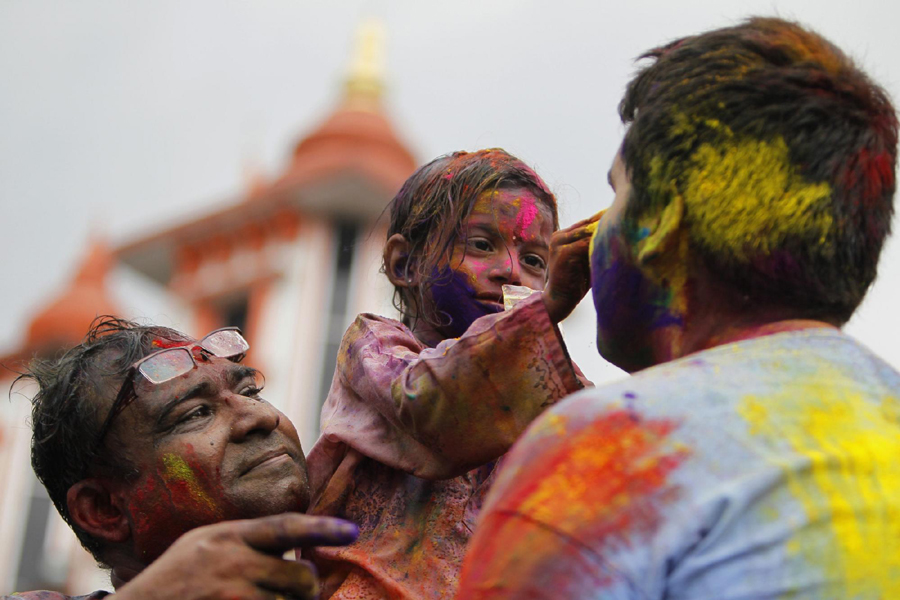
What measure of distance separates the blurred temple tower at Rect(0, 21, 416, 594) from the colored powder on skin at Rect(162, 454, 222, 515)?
77.1ft

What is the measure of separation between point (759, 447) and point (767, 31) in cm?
70

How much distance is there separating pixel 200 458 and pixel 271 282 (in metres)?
25.5

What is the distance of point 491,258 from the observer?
2988 mm

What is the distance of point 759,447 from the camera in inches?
65.9

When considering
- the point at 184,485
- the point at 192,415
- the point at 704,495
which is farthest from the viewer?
the point at 192,415

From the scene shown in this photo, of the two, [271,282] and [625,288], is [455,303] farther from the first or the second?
[271,282]

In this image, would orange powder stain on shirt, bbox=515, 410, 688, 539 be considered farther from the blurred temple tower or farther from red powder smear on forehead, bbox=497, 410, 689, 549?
the blurred temple tower

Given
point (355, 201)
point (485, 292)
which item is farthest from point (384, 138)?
point (485, 292)

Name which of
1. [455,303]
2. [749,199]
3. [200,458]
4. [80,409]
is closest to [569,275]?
[749,199]

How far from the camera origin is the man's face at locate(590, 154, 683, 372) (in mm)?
2018

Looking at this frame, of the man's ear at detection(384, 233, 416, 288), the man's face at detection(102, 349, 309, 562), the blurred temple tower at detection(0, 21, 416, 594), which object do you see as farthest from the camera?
the blurred temple tower at detection(0, 21, 416, 594)

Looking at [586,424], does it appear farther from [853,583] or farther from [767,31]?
[767,31]

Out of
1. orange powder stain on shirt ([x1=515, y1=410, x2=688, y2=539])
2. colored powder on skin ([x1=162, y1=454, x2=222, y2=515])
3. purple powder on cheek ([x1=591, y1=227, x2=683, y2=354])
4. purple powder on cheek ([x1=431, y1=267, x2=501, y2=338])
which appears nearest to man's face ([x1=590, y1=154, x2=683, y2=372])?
purple powder on cheek ([x1=591, y1=227, x2=683, y2=354])

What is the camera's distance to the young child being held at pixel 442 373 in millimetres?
2377
